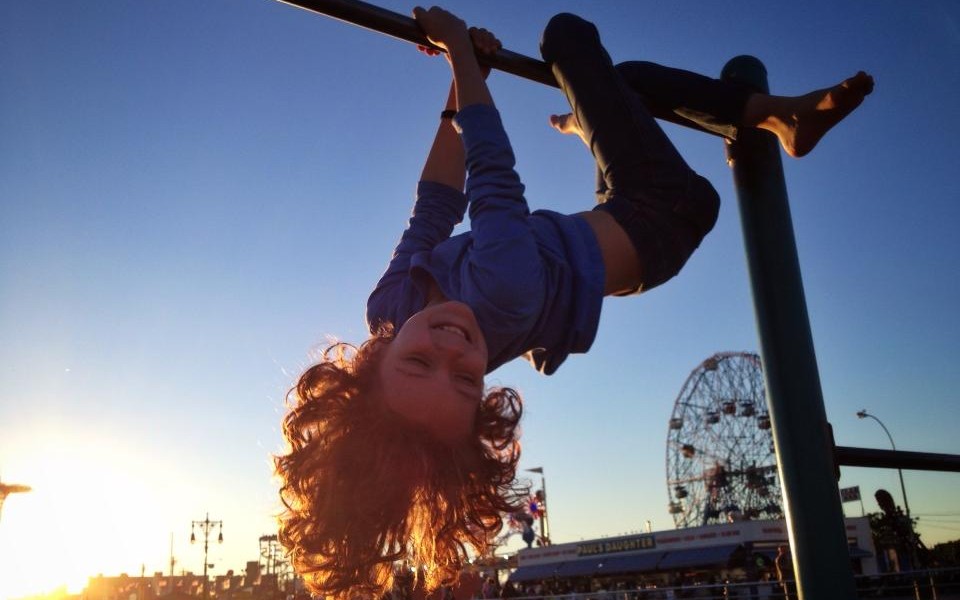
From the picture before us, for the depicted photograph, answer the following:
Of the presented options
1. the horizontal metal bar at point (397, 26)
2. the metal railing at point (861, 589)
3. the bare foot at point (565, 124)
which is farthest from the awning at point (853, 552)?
the horizontal metal bar at point (397, 26)

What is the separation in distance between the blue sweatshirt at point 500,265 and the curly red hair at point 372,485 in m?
0.23

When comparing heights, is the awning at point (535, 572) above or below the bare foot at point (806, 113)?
below

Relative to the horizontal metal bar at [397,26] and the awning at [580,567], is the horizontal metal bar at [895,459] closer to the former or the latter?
the horizontal metal bar at [397,26]

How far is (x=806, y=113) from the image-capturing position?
1.96 metres

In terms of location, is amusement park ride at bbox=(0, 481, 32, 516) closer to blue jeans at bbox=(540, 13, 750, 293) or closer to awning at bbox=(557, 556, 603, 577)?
awning at bbox=(557, 556, 603, 577)

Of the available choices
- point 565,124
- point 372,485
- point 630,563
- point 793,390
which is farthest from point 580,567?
point 793,390

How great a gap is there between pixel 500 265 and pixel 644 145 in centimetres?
66

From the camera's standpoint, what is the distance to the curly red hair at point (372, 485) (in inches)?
74.5

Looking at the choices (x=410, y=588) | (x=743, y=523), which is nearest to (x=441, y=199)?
(x=410, y=588)

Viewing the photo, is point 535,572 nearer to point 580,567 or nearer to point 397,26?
point 580,567

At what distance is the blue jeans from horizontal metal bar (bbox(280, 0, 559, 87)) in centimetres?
6

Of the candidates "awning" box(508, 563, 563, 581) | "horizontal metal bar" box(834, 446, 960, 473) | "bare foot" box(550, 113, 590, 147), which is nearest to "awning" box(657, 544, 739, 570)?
"awning" box(508, 563, 563, 581)

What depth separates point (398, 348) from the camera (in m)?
1.80

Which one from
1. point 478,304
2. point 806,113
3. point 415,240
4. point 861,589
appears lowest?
point 861,589
